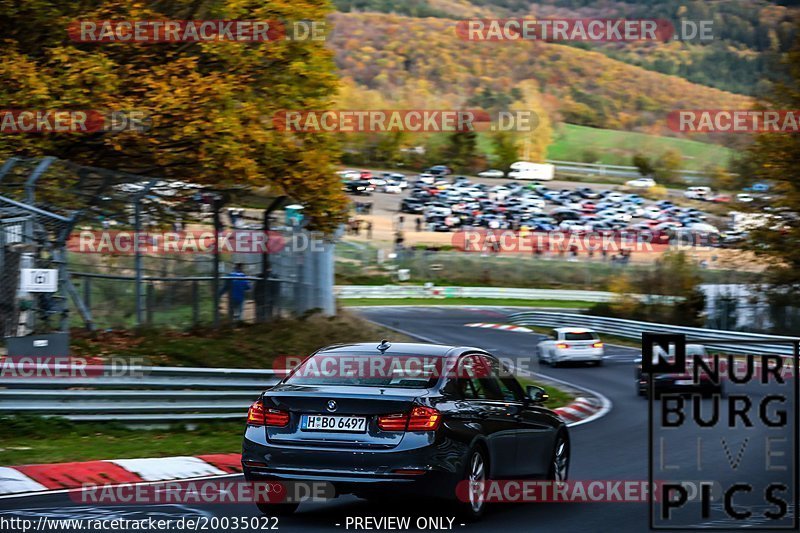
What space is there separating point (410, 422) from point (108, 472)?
4.19 m

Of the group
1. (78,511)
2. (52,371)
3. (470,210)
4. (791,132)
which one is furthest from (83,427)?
(470,210)

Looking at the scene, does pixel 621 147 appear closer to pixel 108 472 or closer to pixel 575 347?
pixel 575 347

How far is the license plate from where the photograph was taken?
8.48 metres

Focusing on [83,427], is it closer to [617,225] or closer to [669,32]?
[617,225]

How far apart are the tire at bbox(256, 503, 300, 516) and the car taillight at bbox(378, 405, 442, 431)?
1.08m

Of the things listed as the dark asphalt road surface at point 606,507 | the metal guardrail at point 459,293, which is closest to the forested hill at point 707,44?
the metal guardrail at point 459,293

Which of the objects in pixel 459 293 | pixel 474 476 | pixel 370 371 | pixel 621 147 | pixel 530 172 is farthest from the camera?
pixel 621 147

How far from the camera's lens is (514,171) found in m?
118

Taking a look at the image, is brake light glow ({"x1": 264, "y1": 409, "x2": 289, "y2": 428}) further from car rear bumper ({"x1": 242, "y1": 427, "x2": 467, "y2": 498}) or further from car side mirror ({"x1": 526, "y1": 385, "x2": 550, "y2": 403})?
car side mirror ({"x1": 526, "y1": 385, "x2": 550, "y2": 403})

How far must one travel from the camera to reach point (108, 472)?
1141 centimetres

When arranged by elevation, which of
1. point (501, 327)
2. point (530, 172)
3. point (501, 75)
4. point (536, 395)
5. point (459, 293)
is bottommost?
point (501, 327)

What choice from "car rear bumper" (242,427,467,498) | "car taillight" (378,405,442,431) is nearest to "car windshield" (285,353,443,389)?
"car taillight" (378,405,442,431)

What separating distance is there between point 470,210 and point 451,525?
273ft

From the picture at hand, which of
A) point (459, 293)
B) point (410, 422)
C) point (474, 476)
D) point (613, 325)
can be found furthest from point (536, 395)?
point (459, 293)
